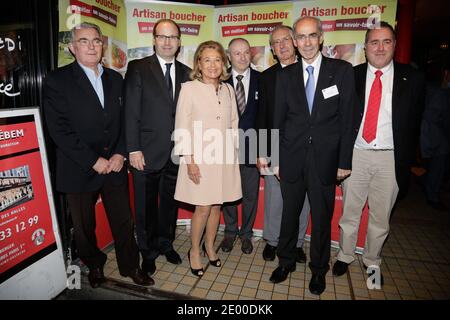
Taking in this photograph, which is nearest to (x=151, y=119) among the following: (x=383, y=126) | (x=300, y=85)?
(x=300, y=85)

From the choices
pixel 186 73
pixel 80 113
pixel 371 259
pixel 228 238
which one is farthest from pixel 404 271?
pixel 80 113

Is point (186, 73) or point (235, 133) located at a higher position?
point (186, 73)

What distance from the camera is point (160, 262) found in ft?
9.03

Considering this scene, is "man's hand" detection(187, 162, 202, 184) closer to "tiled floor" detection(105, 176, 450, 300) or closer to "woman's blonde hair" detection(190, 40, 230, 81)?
"woman's blonde hair" detection(190, 40, 230, 81)

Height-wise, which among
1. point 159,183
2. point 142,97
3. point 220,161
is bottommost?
point 159,183

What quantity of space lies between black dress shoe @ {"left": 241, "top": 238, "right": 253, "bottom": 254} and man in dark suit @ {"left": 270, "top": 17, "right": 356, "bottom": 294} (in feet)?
2.38

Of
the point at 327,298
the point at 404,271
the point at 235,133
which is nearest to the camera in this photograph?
the point at 327,298

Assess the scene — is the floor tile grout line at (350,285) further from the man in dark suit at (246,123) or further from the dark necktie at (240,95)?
the dark necktie at (240,95)

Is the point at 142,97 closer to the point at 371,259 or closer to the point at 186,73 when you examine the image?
the point at 186,73

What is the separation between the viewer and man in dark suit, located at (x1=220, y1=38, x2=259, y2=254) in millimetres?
2748

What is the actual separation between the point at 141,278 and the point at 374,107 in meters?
2.21

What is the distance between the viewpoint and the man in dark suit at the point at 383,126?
2.27 meters

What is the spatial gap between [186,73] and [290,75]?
0.87 m

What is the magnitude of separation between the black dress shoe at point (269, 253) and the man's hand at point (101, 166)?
1610mm
